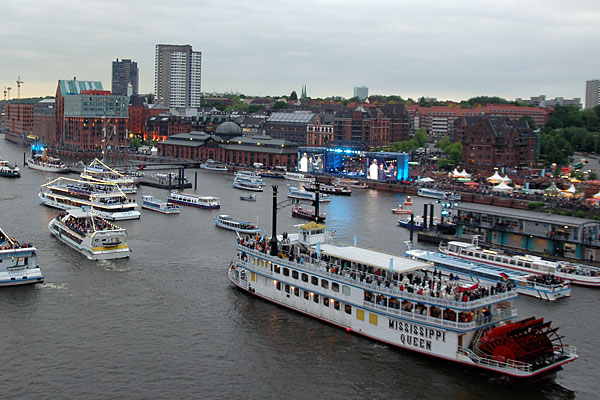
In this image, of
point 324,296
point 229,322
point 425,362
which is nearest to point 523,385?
point 425,362

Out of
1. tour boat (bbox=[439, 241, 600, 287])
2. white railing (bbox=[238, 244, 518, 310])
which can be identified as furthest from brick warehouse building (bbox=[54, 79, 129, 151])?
white railing (bbox=[238, 244, 518, 310])

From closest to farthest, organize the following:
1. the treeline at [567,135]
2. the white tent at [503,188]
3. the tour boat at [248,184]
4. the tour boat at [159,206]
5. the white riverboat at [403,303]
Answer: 1. the white riverboat at [403,303]
2. the tour boat at [159,206]
3. the white tent at [503,188]
4. the tour boat at [248,184]
5. the treeline at [567,135]

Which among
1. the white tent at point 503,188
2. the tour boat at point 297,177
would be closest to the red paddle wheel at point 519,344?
the white tent at point 503,188

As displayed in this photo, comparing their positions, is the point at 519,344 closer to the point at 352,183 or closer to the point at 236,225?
the point at 236,225

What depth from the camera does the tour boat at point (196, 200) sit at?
7156 centimetres

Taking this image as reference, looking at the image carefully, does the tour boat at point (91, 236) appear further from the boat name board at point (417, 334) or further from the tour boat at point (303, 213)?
the boat name board at point (417, 334)

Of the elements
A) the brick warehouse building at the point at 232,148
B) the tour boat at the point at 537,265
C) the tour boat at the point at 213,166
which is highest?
the brick warehouse building at the point at 232,148

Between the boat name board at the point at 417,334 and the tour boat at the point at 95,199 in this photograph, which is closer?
the boat name board at the point at 417,334

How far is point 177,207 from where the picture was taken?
6831 centimetres

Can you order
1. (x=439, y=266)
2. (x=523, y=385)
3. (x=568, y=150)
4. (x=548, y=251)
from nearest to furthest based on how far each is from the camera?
(x=523, y=385), (x=439, y=266), (x=548, y=251), (x=568, y=150)

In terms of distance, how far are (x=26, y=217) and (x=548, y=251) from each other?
43760 mm

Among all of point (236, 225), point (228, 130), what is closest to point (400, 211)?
point (236, 225)

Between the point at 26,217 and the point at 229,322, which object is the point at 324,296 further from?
the point at 26,217

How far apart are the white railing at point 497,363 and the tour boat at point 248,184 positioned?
6042cm
